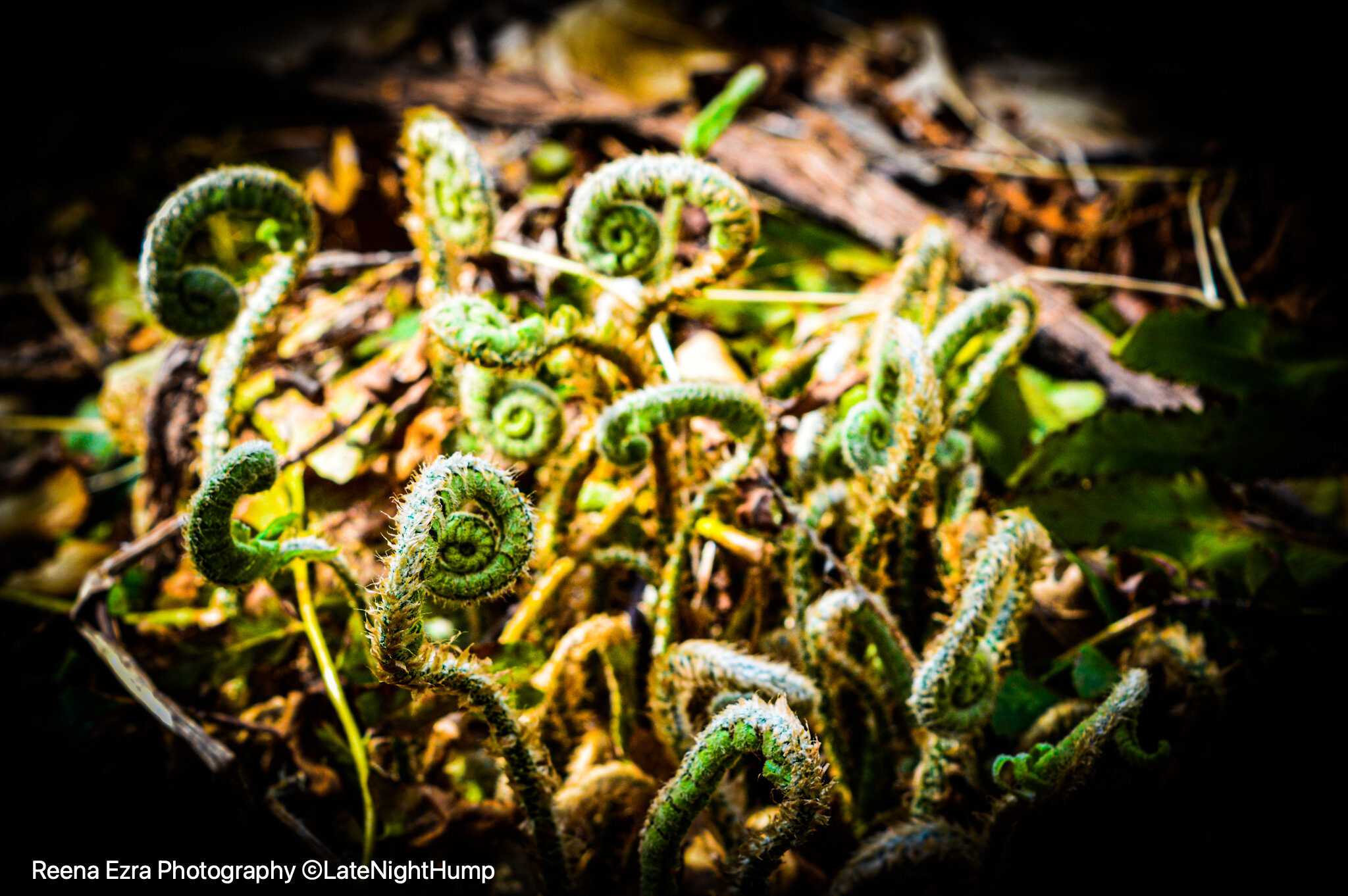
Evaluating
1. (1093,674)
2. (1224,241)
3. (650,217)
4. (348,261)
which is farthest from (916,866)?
(1224,241)

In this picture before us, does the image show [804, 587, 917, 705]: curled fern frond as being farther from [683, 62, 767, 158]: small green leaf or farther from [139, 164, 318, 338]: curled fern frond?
[139, 164, 318, 338]: curled fern frond

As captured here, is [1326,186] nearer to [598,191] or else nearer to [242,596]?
[598,191]

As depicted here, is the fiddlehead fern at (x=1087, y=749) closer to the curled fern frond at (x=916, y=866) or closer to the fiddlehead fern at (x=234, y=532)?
the curled fern frond at (x=916, y=866)

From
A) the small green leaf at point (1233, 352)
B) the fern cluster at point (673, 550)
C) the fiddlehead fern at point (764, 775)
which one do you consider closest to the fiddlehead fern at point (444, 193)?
the fern cluster at point (673, 550)

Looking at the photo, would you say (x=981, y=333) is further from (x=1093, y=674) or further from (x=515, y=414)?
(x=515, y=414)

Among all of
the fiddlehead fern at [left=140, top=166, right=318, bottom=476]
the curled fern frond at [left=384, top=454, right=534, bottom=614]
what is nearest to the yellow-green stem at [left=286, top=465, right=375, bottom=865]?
the fiddlehead fern at [left=140, top=166, right=318, bottom=476]
